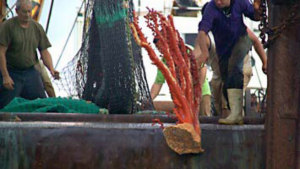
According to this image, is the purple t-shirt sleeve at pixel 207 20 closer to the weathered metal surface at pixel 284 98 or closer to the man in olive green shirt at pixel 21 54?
the weathered metal surface at pixel 284 98

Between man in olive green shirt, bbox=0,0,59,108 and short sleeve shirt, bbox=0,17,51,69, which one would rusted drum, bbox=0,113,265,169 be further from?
short sleeve shirt, bbox=0,17,51,69

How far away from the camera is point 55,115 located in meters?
5.85

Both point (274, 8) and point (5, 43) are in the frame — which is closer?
point (274, 8)

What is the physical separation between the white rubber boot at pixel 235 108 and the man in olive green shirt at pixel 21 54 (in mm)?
3893

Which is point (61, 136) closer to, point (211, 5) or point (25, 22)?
point (211, 5)

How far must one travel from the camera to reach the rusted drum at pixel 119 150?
12.4ft

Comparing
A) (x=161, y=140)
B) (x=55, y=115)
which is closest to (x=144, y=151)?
(x=161, y=140)

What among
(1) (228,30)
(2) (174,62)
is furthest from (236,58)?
(2) (174,62)

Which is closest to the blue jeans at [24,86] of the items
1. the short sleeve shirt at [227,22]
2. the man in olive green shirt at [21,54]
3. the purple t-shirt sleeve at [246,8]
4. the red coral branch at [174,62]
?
the man in olive green shirt at [21,54]

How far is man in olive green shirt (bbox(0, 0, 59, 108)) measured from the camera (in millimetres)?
8492

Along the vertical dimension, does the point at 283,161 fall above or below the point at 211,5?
below

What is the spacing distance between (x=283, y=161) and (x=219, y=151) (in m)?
0.33

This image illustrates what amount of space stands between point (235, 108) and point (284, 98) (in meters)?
1.02

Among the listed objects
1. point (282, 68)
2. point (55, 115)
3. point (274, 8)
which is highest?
point (274, 8)
